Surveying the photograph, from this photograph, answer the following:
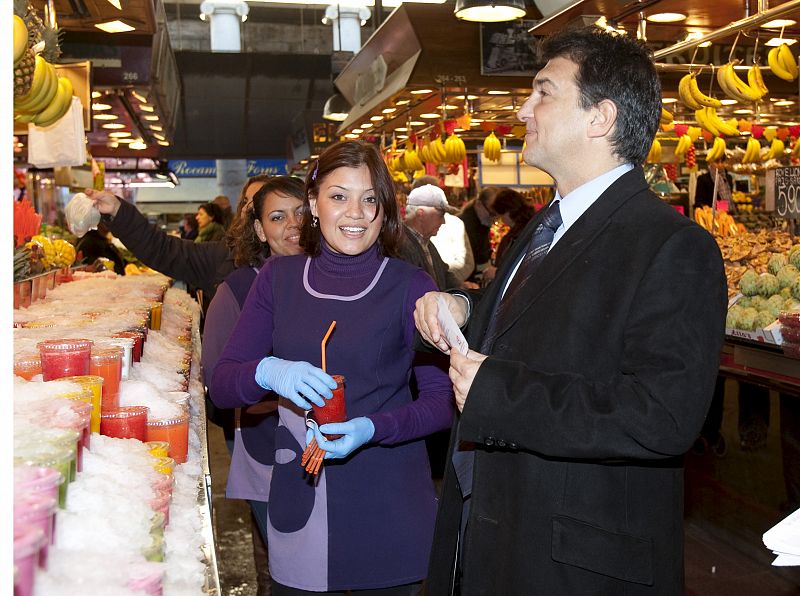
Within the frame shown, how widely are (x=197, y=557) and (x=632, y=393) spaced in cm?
86

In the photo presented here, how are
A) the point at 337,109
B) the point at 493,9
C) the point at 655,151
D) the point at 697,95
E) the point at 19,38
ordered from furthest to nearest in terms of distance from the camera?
the point at 337,109
the point at 655,151
the point at 697,95
the point at 493,9
the point at 19,38

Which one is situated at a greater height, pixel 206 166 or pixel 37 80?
pixel 206 166

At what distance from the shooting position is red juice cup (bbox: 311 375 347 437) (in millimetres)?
2066

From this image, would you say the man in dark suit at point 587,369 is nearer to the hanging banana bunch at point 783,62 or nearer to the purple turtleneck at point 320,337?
the purple turtleneck at point 320,337

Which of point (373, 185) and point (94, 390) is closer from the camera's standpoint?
point (94, 390)

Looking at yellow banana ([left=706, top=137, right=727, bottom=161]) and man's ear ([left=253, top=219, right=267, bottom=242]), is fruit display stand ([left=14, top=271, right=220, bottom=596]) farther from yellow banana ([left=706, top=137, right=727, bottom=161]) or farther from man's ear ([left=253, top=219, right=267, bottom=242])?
yellow banana ([left=706, top=137, right=727, bottom=161])

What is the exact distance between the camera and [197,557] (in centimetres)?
154

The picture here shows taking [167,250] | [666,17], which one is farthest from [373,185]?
[666,17]

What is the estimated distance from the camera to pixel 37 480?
3.73 feet

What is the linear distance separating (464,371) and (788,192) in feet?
16.4

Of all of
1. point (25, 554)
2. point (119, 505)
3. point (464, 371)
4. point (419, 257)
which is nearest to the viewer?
point (25, 554)

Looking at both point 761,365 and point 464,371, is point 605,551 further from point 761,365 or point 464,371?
point 761,365

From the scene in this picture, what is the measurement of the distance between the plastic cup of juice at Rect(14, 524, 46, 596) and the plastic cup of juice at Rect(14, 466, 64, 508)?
0.07m
